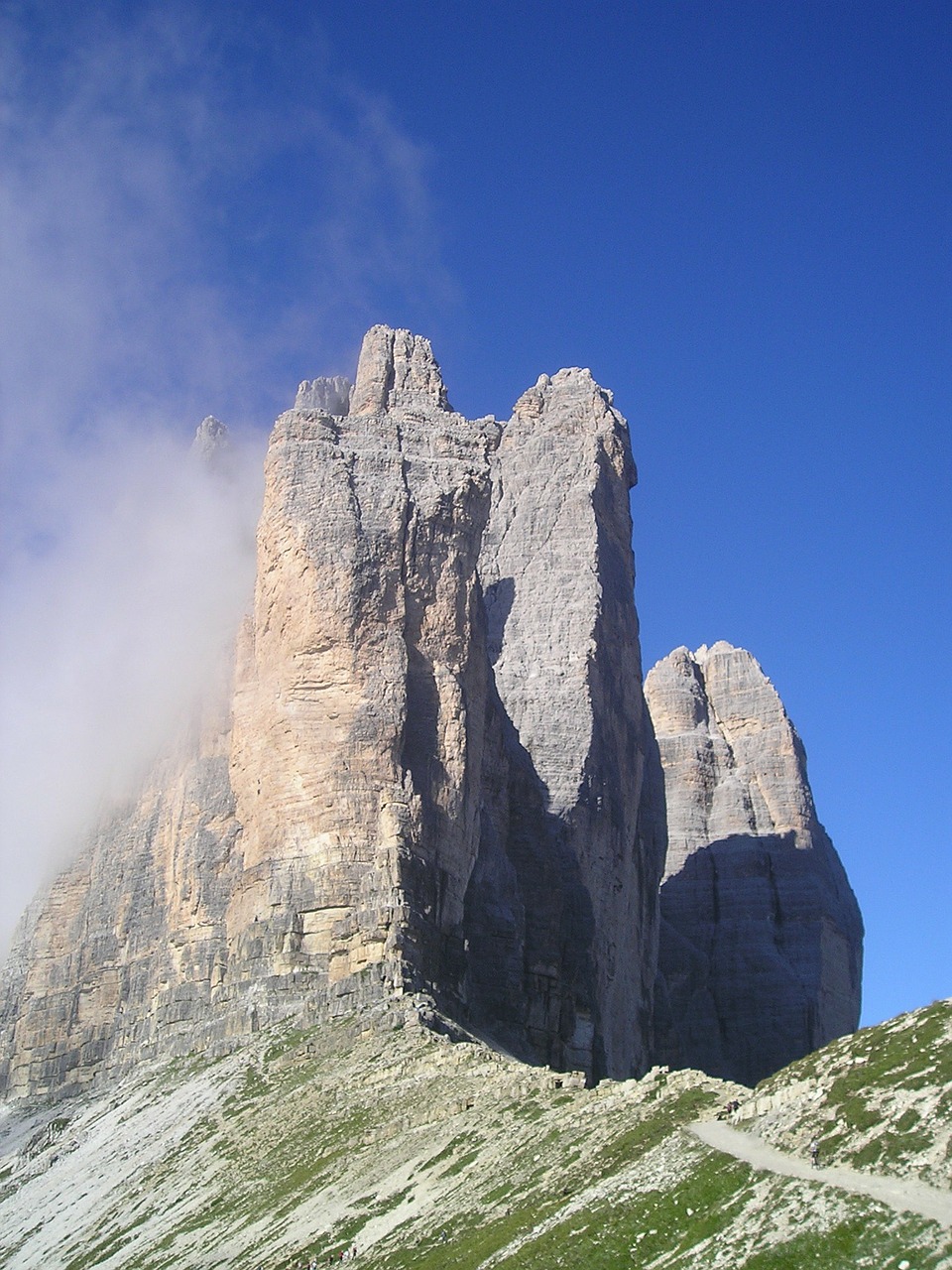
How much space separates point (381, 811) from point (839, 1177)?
42150 millimetres

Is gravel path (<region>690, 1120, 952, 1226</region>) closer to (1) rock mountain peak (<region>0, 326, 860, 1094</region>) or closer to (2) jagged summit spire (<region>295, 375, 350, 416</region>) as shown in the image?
(1) rock mountain peak (<region>0, 326, 860, 1094</region>)

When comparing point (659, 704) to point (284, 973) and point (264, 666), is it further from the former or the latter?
point (284, 973)

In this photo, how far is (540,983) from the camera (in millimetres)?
90625

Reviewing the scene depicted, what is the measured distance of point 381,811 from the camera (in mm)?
80250

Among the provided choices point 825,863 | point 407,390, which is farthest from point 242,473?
point 825,863

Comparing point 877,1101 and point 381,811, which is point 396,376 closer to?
point 381,811

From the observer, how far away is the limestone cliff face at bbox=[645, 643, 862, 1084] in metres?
120

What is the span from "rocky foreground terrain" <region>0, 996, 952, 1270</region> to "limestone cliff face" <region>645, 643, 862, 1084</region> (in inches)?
1769

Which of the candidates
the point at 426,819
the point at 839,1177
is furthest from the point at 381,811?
the point at 839,1177

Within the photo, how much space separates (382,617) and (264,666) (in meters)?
7.10

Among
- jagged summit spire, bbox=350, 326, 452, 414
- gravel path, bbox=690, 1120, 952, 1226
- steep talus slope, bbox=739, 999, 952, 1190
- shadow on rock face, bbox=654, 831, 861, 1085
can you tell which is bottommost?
gravel path, bbox=690, 1120, 952, 1226

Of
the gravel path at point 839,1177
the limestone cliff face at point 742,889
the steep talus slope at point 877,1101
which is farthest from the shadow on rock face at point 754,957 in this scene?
the gravel path at point 839,1177

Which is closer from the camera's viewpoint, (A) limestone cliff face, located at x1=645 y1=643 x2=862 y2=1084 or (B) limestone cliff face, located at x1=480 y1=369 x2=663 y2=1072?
(B) limestone cliff face, located at x1=480 y1=369 x2=663 y2=1072

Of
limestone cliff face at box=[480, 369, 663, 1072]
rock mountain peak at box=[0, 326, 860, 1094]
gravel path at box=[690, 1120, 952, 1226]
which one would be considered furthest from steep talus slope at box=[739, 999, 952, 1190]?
limestone cliff face at box=[480, 369, 663, 1072]
